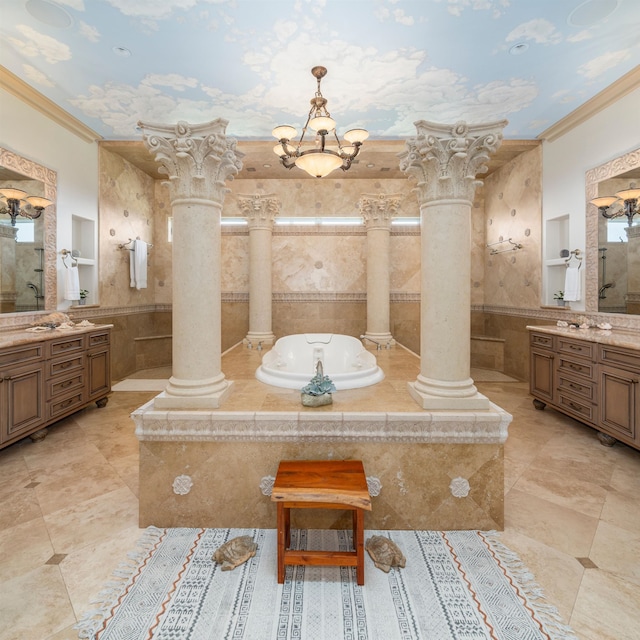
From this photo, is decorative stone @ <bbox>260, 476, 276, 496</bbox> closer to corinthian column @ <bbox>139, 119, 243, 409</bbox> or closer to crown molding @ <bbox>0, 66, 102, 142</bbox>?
corinthian column @ <bbox>139, 119, 243, 409</bbox>

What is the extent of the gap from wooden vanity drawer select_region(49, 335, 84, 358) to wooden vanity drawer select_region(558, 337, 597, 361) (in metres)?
5.78

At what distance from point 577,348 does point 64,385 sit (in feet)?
19.1

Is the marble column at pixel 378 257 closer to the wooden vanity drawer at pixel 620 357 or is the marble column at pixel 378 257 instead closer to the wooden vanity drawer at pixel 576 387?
the wooden vanity drawer at pixel 576 387

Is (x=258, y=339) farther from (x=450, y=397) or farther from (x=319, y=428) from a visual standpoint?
(x=450, y=397)

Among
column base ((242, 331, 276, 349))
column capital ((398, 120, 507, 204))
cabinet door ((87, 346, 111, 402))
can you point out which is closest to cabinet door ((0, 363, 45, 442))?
cabinet door ((87, 346, 111, 402))

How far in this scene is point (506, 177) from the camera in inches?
250

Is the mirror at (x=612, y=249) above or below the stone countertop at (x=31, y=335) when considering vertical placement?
above

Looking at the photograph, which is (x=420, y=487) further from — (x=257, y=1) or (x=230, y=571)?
(x=257, y=1)

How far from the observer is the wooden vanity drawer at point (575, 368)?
368 centimetres

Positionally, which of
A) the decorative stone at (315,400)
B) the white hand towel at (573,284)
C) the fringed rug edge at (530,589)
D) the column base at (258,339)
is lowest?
the fringed rug edge at (530,589)

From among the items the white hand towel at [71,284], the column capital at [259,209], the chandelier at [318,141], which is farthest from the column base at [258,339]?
the chandelier at [318,141]

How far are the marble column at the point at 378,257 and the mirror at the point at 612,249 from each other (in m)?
2.72

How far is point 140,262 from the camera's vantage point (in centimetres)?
639

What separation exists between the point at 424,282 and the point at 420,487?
149cm
